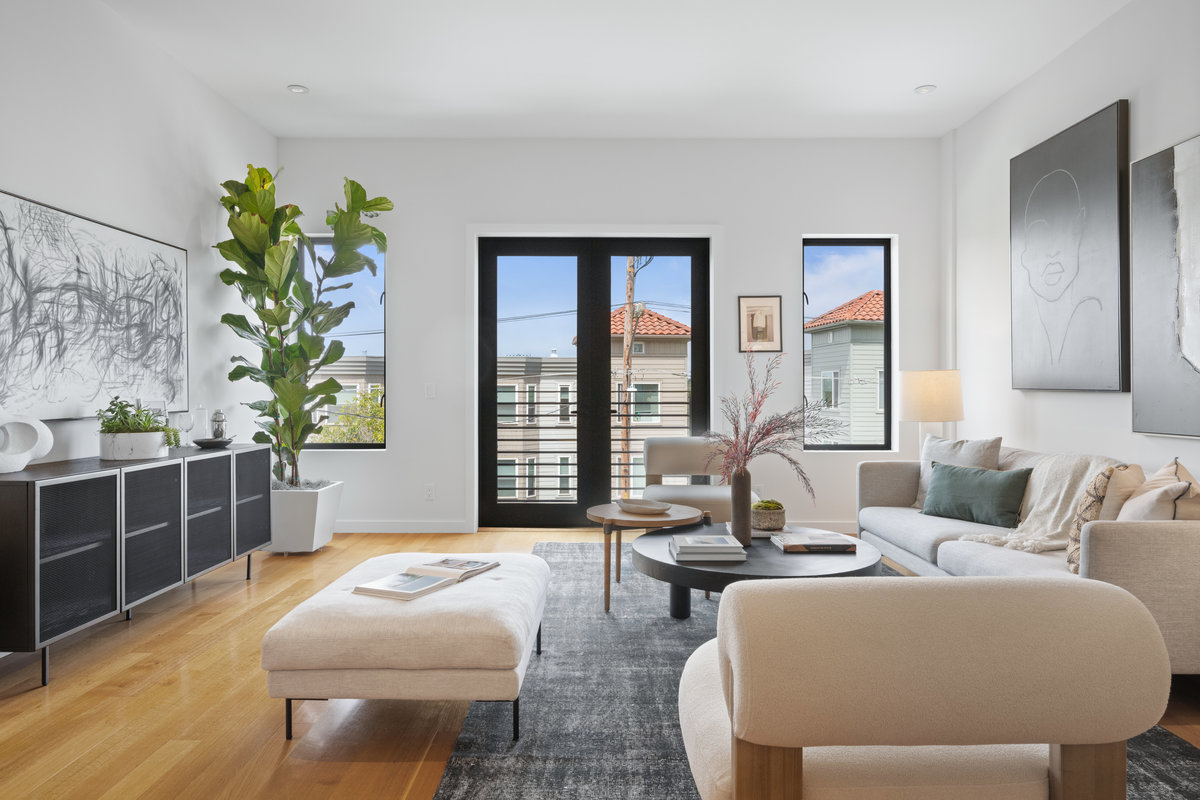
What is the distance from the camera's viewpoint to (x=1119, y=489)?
2.74m

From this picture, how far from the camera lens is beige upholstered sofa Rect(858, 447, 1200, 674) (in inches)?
87.5

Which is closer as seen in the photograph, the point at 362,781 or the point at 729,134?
the point at 362,781

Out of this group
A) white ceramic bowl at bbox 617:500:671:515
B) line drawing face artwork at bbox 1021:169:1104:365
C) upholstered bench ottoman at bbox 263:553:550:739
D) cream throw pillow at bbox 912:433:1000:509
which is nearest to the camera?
upholstered bench ottoman at bbox 263:553:550:739

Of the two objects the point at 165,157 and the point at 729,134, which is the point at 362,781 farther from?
the point at 729,134

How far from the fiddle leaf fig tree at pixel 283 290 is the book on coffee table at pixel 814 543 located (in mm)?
2955

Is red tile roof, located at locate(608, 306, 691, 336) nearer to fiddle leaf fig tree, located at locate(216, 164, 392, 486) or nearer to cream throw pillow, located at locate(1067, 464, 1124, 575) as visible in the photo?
fiddle leaf fig tree, located at locate(216, 164, 392, 486)

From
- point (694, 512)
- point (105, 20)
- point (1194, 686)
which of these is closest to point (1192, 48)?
point (1194, 686)

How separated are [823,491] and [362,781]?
404cm

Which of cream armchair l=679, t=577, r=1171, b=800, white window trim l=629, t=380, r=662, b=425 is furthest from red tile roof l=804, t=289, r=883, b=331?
cream armchair l=679, t=577, r=1171, b=800

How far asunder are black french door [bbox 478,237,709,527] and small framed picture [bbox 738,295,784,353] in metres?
Answer: 0.30

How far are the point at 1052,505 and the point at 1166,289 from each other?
3.37ft

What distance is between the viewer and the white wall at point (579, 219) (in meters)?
5.17

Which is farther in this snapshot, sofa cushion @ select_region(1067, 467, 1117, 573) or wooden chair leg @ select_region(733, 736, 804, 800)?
sofa cushion @ select_region(1067, 467, 1117, 573)

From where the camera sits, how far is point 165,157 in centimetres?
392
